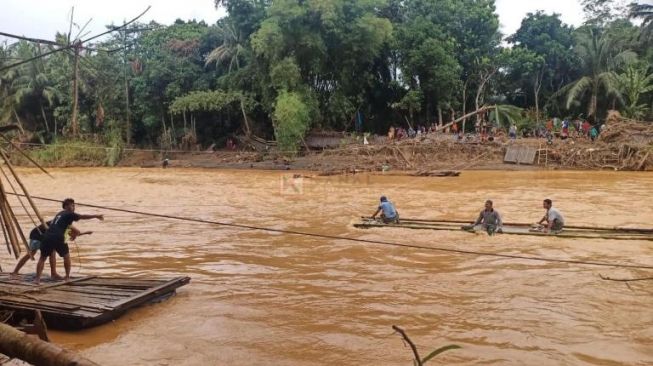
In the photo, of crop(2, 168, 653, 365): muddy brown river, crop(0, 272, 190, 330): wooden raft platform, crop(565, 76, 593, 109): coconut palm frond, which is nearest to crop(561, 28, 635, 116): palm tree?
crop(565, 76, 593, 109): coconut palm frond

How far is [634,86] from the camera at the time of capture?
1133 inches

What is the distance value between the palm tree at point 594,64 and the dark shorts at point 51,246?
1125 inches

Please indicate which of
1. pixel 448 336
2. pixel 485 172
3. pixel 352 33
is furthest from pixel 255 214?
pixel 352 33

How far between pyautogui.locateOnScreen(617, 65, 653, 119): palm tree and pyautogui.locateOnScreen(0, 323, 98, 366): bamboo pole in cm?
3221

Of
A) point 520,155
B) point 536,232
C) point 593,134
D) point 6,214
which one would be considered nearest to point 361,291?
point 536,232

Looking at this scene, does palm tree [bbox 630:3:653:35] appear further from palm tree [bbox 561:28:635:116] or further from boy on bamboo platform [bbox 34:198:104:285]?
boy on bamboo platform [bbox 34:198:104:285]

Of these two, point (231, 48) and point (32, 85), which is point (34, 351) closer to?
point (231, 48)

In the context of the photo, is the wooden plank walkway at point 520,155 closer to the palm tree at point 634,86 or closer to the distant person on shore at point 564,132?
the distant person on shore at point 564,132

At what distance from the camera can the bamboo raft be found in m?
10.6

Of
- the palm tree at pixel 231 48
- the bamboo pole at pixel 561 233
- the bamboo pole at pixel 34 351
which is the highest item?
the palm tree at pixel 231 48

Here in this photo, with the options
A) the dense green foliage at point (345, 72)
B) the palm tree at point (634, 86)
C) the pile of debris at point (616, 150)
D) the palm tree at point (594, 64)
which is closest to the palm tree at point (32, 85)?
the dense green foliage at point (345, 72)

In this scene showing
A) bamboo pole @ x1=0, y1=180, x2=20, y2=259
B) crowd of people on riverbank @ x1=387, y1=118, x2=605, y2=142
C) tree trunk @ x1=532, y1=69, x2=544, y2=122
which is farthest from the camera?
tree trunk @ x1=532, y1=69, x2=544, y2=122

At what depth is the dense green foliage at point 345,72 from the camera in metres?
31.5

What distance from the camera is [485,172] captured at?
1075 inches
